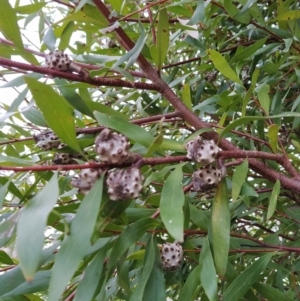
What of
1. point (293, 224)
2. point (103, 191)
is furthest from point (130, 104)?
point (103, 191)

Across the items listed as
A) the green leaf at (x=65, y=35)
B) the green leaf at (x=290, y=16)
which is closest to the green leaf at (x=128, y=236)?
the green leaf at (x=65, y=35)

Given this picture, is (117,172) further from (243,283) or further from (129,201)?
(243,283)

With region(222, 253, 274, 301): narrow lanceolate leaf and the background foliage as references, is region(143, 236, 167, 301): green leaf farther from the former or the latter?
region(222, 253, 274, 301): narrow lanceolate leaf

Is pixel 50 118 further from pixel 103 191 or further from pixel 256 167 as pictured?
pixel 256 167

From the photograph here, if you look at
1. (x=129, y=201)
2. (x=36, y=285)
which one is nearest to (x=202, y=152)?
(x=129, y=201)

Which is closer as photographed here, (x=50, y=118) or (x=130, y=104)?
(x=50, y=118)

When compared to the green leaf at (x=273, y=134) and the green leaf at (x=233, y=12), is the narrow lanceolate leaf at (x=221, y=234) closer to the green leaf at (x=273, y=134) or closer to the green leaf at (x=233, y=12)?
the green leaf at (x=273, y=134)
